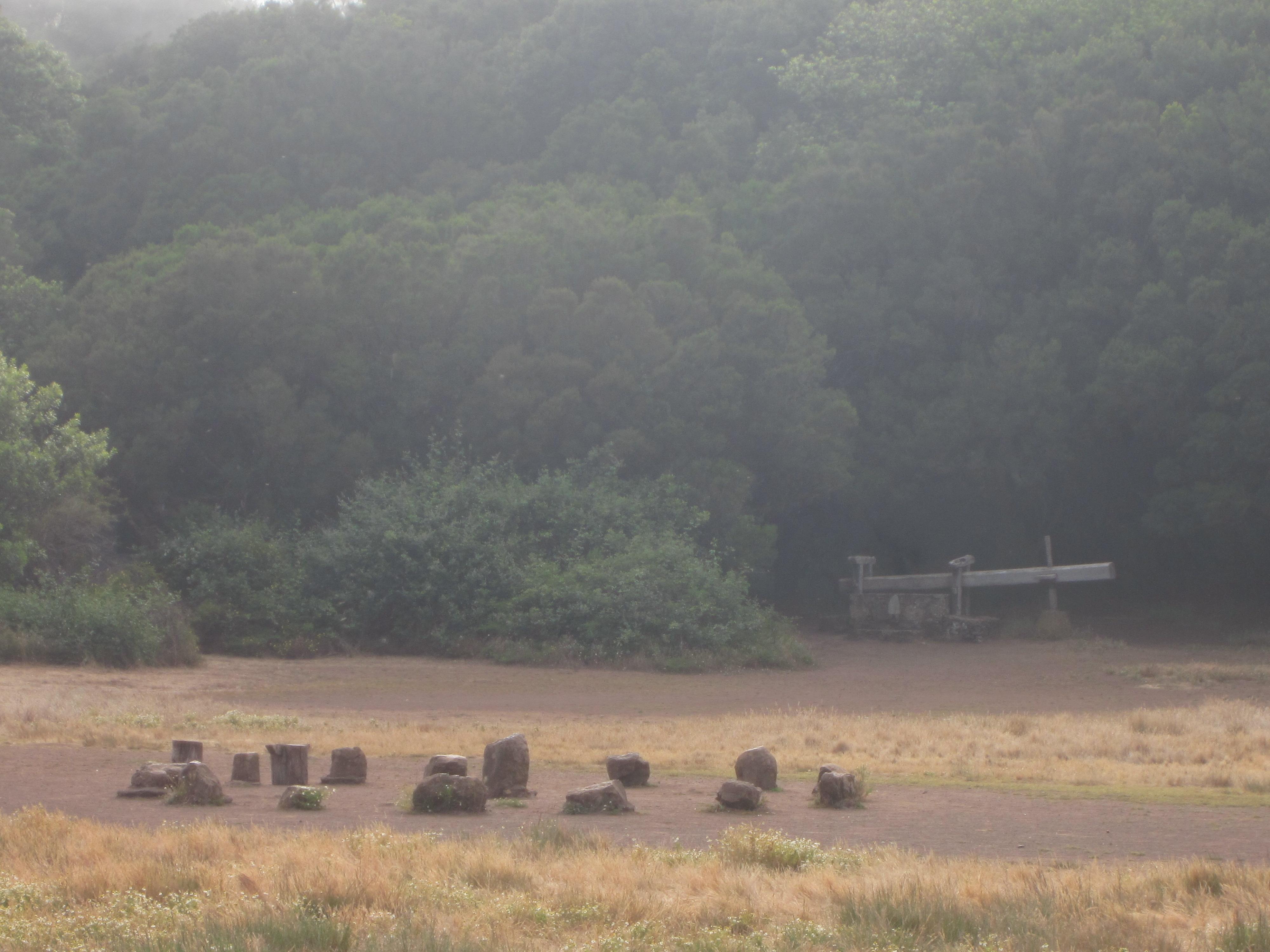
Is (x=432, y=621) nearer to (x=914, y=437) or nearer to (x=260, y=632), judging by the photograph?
(x=260, y=632)

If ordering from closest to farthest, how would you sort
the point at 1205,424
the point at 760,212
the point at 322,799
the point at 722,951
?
1. the point at 722,951
2. the point at 322,799
3. the point at 1205,424
4. the point at 760,212

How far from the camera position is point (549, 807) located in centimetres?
1006

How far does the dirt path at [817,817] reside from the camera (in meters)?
8.58

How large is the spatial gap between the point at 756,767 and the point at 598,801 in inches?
66.6

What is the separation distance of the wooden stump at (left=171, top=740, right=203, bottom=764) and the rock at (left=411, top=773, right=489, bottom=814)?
259 cm

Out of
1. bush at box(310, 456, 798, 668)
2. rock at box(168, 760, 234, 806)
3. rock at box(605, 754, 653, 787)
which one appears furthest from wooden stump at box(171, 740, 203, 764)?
bush at box(310, 456, 798, 668)

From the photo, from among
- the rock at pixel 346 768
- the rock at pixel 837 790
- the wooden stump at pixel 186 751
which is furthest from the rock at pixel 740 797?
the wooden stump at pixel 186 751

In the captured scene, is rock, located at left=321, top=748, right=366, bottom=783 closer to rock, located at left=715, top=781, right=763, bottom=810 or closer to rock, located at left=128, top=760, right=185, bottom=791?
rock, located at left=128, top=760, right=185, bottom=791

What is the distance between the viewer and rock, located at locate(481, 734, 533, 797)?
10.3m

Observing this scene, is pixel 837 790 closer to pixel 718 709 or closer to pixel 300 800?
pixel 300 800

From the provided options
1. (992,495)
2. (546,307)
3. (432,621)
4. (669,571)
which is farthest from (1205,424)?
(432,621)

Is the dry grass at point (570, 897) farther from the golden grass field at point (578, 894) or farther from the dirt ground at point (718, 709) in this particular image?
the dirt ground at point (718, 709)

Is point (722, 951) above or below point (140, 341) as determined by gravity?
below

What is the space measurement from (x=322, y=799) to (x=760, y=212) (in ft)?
97.5
